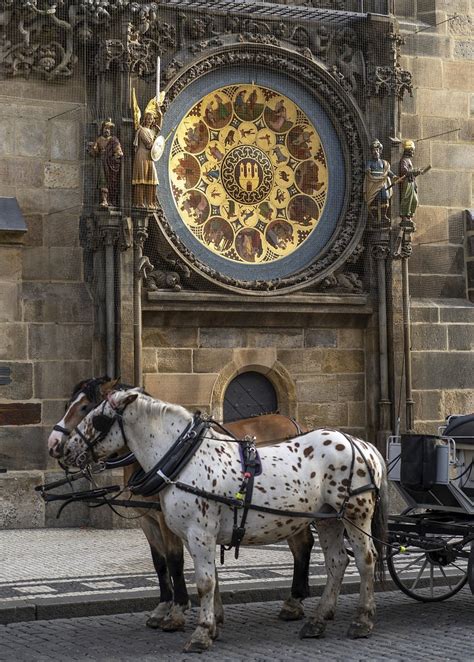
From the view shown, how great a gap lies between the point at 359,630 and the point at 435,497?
1.77m

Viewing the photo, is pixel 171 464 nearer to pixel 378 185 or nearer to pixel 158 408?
pixel 158 408

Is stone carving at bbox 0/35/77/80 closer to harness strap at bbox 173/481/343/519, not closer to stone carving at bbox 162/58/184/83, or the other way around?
stone carving at bbox 162/58/184/83

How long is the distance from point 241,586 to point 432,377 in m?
7.64

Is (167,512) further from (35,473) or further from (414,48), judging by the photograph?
(414,48)

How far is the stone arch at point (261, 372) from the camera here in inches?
619

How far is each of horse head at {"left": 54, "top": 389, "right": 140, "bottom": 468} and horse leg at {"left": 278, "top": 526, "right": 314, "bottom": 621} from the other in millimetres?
1537

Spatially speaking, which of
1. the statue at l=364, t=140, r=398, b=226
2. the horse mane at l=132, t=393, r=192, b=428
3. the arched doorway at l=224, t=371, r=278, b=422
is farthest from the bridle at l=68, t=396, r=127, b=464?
the statue at l=364, t=140, r=398, b=226

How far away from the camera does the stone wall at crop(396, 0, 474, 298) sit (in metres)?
17.1

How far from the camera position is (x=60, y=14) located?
15.1 m

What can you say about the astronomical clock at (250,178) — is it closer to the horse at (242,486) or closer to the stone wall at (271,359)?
the stone wall at (271,359)

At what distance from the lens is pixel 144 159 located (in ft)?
49.2

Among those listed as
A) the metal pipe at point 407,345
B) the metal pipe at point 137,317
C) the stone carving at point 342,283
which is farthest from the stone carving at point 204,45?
the metal pipe at point 407,345

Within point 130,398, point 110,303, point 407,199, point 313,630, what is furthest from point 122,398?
point 407,199

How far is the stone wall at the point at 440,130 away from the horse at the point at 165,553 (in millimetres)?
8605
